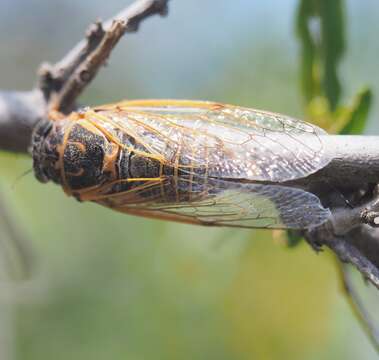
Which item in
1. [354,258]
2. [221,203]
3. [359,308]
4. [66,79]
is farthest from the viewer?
[66,79]

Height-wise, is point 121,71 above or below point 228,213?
above

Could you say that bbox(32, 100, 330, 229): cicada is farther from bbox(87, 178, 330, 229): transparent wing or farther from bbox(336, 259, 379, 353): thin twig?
bbox(336, 259, 379, 353): thin twig

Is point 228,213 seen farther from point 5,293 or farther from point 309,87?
point 5,293

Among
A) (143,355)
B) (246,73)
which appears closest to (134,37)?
(246,73)

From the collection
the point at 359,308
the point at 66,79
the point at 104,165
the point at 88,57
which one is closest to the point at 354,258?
the point at 359,308

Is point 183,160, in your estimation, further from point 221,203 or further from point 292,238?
point 292,238

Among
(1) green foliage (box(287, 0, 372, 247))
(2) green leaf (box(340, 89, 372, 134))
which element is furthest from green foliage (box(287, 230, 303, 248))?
(1) green foliage (box(287, 0, 372, 247))
